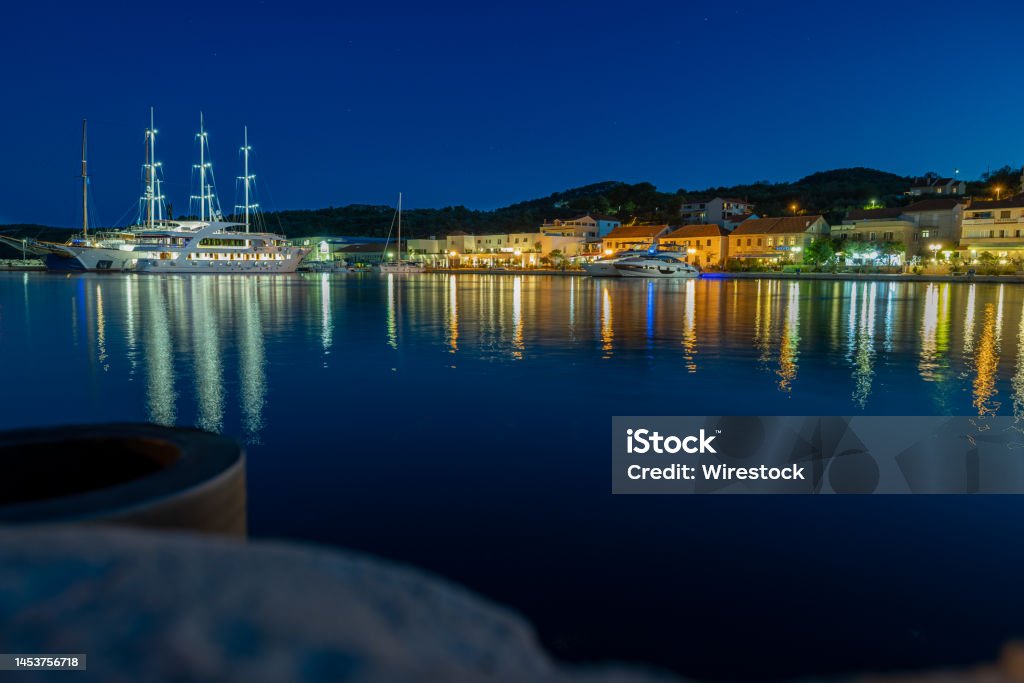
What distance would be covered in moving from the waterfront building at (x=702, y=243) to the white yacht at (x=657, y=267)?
29.1ft

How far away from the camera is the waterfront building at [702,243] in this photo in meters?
74.3

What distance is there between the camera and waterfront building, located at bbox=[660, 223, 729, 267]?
74.3 m

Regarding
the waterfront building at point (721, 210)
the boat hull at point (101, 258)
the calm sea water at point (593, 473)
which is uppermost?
the waterfront building at point (721, 210)

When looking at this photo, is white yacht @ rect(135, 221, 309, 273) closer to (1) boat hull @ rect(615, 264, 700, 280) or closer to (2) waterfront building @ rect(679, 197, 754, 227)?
(1) boat hull @ rect(615, 264, 700, 280)

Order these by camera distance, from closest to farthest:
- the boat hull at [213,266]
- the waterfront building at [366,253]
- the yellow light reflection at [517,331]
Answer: the yellow light reflection at [517,331] → the boat hull at [213,266] → the waterfront building at [366,253]

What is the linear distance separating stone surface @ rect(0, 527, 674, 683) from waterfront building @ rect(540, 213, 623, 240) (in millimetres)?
90506

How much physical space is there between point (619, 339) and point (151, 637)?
15086mm

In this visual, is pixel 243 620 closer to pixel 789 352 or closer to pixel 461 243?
pixel 789 352

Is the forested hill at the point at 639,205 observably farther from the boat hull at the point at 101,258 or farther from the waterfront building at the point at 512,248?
the boat hull at the point at 101,258

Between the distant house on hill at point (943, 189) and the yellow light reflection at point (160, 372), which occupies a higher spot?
the distant house on hill at point (943, 189)

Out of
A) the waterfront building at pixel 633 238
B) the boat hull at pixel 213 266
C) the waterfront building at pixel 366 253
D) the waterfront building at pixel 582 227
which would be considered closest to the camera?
the boat hull at pixel 213 266

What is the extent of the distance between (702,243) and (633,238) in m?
8.04

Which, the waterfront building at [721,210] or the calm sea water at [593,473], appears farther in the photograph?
the waterfront building at [721,210]

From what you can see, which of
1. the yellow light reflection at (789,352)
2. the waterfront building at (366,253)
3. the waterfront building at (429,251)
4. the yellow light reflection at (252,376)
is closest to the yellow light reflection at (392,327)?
the yellow light reflection at (252,376)
